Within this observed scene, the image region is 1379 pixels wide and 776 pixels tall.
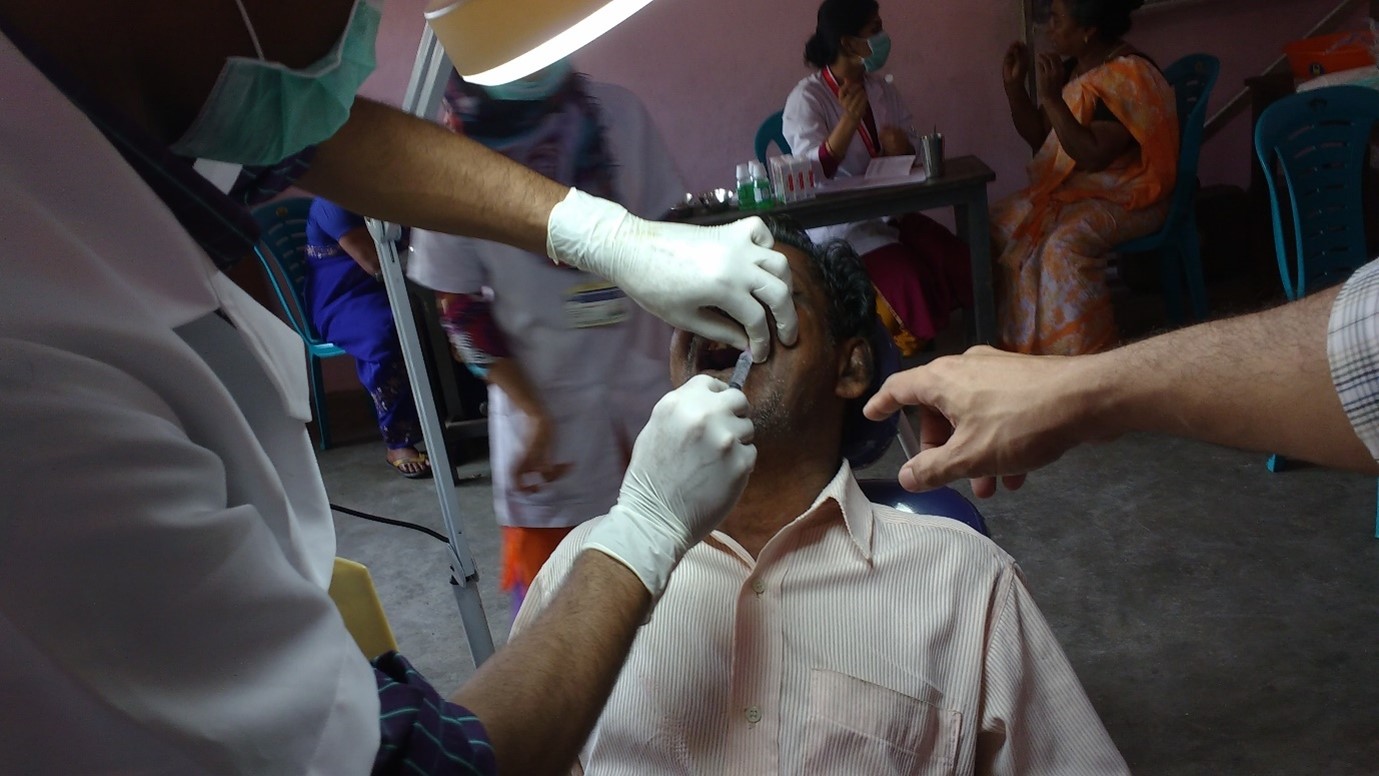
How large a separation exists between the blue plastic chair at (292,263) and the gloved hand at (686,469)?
358 cm

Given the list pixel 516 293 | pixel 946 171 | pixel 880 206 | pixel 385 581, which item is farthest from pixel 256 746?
pixel 946 171

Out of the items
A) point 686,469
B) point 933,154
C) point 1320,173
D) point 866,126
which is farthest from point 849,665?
point 866,126

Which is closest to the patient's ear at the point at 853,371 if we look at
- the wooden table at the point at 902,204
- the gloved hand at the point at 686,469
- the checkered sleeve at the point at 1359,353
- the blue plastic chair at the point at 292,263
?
the gloved hand at the point at 686,469

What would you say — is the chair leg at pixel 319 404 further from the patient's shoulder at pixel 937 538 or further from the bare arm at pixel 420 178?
the patient's shoulder at pixel 937 538

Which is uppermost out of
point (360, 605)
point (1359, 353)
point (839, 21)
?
point (839, 21)

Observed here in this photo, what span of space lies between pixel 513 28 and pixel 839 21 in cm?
328

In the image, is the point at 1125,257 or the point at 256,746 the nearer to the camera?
the point at 256,746

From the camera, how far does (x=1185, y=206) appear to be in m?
4.12

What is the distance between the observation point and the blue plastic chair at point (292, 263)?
4.60 meters

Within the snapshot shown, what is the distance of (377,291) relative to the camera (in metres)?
4.44

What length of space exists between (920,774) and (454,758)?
70cm

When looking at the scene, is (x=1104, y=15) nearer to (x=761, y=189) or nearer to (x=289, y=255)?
(x=761, y=189)

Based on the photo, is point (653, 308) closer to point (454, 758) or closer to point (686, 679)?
point (686, 679)

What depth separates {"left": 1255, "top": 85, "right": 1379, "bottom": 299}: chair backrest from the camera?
311 cm
